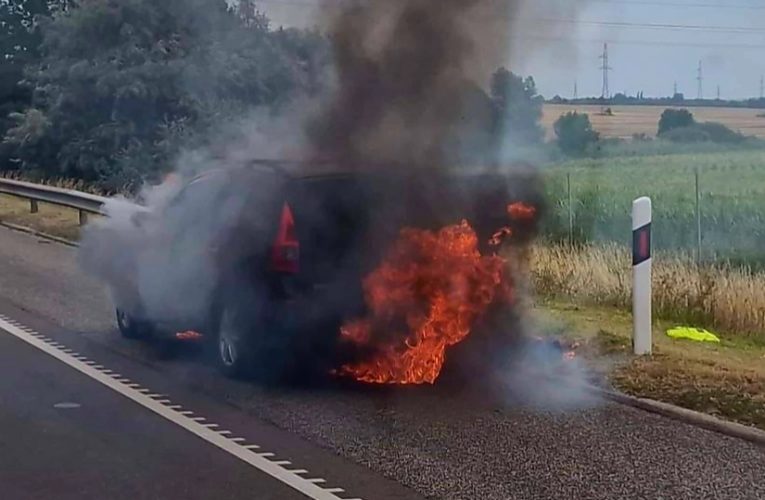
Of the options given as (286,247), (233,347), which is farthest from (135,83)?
(286,247)

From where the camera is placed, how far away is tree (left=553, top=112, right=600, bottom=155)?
15252 millimetres

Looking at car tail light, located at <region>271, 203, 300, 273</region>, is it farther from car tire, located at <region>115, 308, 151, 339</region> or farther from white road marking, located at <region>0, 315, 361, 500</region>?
car tire, located at <region>115, 308, 151, 339</region>

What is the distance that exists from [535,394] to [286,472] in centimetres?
251

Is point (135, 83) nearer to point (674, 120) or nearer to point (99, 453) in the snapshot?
point (674, 120)

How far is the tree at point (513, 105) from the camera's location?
10258 millimetres

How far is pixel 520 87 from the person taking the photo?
10.6m

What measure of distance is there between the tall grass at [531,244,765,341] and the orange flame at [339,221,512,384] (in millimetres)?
1912

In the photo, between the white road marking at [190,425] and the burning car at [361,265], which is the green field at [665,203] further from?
the white road marking at [190,425]

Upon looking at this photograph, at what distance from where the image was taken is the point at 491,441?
7.57m

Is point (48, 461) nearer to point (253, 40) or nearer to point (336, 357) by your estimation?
point (336, 357)

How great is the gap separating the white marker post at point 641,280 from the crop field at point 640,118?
8.76 feet

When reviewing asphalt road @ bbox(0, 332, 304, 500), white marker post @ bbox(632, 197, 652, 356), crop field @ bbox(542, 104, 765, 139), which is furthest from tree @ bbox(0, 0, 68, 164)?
asphalt road @ bbox(0, 332, 304, 500)

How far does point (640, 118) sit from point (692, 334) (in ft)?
44.0

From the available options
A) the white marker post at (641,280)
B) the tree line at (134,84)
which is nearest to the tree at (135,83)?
the tree line at (134,84)
